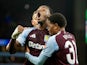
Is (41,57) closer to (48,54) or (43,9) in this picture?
(48,54)

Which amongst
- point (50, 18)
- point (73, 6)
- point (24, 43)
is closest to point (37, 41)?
point (24, 43)

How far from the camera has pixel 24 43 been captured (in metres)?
3.64

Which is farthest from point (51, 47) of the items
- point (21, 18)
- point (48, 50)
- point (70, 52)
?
point (21, 18)

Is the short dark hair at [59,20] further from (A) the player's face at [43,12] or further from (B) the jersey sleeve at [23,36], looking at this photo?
(B) the jersey sleeve at [23,36]

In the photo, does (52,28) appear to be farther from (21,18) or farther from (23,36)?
(21,18)

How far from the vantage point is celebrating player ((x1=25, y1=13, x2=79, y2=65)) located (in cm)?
325

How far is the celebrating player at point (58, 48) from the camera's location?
3246 mm

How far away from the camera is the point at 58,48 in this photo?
3.24m

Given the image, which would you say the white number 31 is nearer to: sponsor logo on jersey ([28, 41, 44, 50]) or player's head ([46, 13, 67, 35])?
player's head ([46, 13, 67, 35])

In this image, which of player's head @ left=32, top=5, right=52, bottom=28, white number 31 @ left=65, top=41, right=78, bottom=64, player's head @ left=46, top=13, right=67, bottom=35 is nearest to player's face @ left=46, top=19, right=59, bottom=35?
player's head @ left=46, top=13, right=67, bottom=35

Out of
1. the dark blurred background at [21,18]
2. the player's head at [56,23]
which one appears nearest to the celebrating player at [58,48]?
the player's head at [56,23]

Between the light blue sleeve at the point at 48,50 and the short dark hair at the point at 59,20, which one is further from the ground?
the short dark hair at the point at 59,20

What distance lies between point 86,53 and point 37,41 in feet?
12.4

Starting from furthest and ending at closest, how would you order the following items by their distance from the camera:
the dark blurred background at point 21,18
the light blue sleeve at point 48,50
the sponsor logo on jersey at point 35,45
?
the dark blurred background at point 21,18 < the sponsor logo on jersey at point 35,45 < the light blue sleeve at point 48,50
